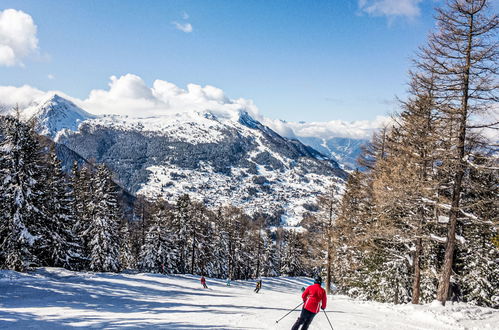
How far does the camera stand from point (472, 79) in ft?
43.5

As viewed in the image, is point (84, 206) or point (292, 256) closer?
point (84, 206)

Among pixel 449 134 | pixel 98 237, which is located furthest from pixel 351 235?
pixel 98 237

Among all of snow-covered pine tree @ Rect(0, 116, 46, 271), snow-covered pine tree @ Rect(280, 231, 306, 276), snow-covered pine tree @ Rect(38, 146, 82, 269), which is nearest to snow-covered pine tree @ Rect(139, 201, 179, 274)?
snow-covered pine tree @ Rect(38, 146, 82, 269)

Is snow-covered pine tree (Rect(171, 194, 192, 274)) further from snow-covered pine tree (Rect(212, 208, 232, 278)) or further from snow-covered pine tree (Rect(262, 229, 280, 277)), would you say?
snow-covered pine tree (Rect(262, 229, 280, 277))

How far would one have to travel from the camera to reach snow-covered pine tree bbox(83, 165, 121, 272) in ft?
115

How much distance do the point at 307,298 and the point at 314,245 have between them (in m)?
19.1

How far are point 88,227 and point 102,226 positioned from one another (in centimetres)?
181

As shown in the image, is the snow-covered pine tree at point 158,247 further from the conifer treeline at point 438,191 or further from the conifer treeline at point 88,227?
the conifer treeline at point 438,191

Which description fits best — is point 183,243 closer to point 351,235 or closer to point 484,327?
point 351,235

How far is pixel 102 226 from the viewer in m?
35.3

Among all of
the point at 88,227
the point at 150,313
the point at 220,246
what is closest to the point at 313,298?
the point at 150,313

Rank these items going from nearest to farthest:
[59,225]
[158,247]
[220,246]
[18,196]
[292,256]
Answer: [18,196] → [59,225] → [158,247] → [220,246] → [292,256]

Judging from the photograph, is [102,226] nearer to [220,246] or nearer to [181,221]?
[181,221]

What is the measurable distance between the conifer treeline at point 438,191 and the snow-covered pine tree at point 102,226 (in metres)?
24.6
